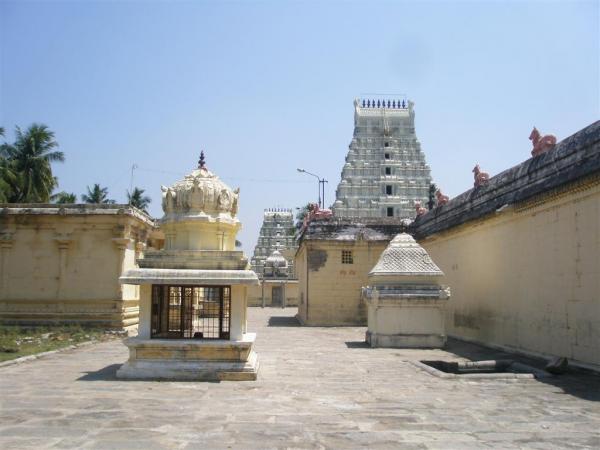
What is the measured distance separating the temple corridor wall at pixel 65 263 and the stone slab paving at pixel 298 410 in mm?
7745

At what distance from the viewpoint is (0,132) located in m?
28.0

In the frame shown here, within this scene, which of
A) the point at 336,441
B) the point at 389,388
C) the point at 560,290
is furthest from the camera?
the point at 560,290

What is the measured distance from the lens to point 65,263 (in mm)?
20406

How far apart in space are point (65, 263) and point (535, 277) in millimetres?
15200

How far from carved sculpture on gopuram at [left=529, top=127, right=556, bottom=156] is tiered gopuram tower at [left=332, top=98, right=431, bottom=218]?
33.0 meters

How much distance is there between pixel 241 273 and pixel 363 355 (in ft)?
16.4

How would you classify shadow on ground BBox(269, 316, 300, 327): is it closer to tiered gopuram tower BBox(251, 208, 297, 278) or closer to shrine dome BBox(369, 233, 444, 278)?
shrine dome BBox(369, 233, 444, 278)

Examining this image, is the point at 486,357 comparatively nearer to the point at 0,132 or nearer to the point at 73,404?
the point at 73,404

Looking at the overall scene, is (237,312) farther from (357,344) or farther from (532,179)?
(532,179)

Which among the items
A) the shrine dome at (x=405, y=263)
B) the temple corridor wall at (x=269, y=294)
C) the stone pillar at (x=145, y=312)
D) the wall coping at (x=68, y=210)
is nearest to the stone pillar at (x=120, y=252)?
the wall coping at (x=68, y=210)

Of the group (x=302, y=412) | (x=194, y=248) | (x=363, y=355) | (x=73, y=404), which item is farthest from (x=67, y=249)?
(x=302, y=412)

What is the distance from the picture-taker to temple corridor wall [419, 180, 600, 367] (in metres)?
11.9

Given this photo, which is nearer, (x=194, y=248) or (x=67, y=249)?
(x=194, y=248)

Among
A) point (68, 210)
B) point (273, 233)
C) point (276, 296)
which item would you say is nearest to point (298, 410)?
point (68, 210)
